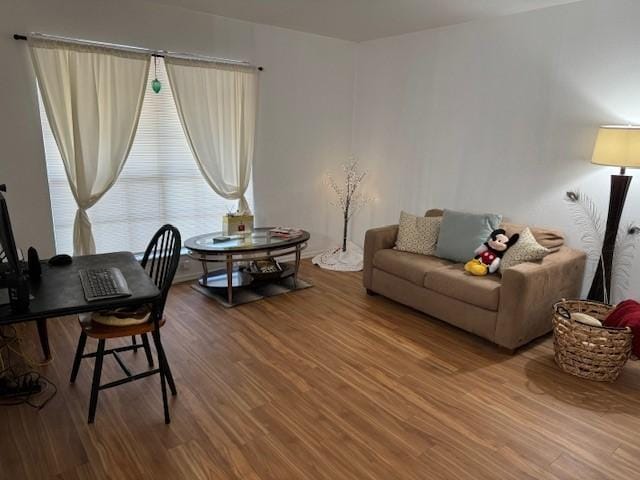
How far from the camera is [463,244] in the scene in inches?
142

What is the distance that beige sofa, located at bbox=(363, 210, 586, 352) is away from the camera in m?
2.91

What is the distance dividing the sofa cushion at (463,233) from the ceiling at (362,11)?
166cm

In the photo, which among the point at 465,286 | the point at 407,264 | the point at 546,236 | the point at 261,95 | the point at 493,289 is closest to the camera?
the point at 493,289

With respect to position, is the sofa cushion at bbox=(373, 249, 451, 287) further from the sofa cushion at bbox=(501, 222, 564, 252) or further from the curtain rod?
the curtain rod

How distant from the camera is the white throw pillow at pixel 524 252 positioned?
3135 mm

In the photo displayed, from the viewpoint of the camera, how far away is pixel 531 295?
115 inches

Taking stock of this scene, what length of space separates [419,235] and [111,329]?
261 cm

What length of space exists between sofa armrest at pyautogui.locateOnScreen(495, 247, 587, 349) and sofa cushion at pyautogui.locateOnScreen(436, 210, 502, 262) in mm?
Answer: 539

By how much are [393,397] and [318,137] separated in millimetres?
3289

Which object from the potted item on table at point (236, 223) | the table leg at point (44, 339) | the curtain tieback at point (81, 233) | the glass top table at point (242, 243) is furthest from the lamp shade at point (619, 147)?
the curtain tieback at point (81, 233)

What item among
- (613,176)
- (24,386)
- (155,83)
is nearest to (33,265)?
(24,386)

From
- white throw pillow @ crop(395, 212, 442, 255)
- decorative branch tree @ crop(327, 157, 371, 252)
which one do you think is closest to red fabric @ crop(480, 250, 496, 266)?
white throw pillow @ crop(395, 212, 442, 255)

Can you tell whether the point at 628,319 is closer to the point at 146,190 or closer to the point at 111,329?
the point at 111,329

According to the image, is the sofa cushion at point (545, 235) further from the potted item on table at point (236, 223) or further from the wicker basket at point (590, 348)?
the potted item on table at point (236, 223)
